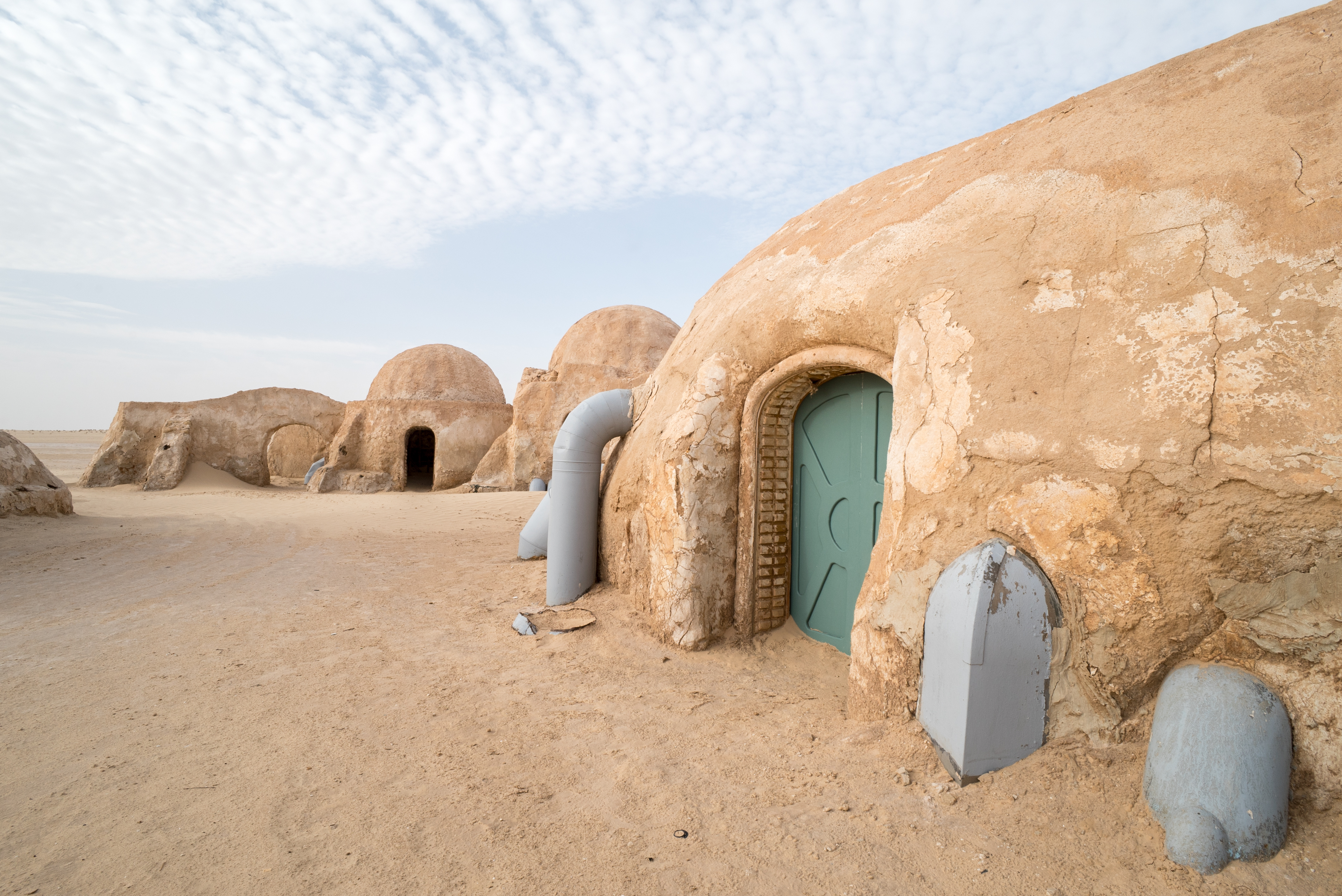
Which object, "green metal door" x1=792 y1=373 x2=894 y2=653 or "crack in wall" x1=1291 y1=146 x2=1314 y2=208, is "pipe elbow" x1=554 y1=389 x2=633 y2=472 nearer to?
"green metal door" x1=792 y1=373 x2=894 y2=653

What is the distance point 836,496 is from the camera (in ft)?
15.3

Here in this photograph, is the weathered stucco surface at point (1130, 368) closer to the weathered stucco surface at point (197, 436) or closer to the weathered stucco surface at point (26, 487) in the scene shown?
the weathered stucco surface at point (26, 487)

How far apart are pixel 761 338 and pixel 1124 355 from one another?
2.26m

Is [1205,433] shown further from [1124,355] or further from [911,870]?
[911,870]

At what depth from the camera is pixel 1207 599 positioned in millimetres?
2611

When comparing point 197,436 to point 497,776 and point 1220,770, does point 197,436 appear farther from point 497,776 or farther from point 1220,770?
point 1220,770

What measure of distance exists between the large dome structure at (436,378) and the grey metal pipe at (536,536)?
11.2 metres

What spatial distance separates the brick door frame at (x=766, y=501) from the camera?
4789mm

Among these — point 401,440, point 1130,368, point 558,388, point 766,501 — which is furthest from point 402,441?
point 1130,368

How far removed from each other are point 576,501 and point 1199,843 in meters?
4.58

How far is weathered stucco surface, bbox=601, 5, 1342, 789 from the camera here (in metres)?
2.49

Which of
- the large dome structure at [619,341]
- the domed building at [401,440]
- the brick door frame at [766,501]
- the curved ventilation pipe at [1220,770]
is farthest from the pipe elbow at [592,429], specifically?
the domed building at [401,440]

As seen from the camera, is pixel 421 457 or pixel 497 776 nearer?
pixel 497 776

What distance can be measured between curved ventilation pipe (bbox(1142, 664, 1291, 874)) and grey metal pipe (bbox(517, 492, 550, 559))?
6.11 meters
